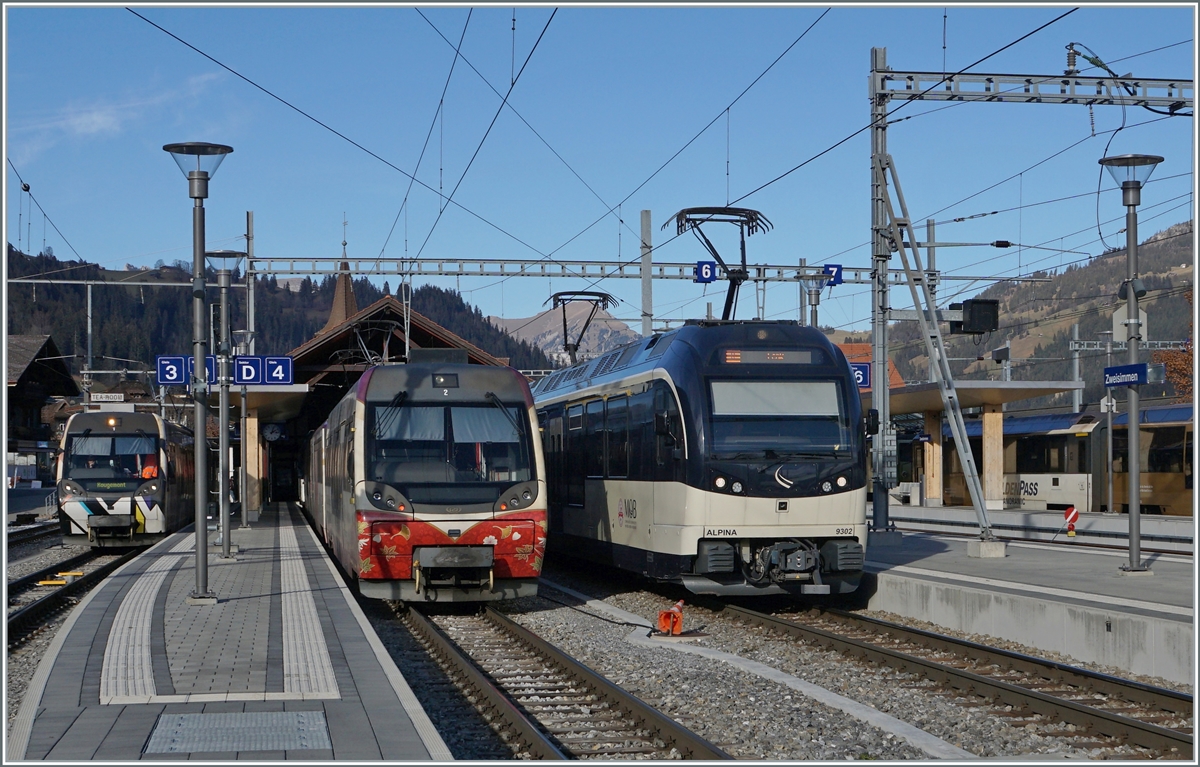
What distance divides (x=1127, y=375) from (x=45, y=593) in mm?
15214

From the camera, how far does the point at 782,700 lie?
980 cm

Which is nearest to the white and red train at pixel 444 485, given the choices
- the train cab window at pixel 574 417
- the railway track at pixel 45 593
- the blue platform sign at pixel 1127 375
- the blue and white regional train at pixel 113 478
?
the railway track at pixel 45 593

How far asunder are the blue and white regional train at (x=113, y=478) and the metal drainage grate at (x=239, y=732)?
65.1 ft

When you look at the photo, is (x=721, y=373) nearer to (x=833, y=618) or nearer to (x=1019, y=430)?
(x=833, y=618)

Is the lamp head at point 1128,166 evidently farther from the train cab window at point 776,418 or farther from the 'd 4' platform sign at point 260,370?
the 'd 4' platform sign at point 260,370

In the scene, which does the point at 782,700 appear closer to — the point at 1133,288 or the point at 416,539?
the point at 416,539

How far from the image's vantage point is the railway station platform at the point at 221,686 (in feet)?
23.6

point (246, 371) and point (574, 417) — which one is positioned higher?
point (246, 371)

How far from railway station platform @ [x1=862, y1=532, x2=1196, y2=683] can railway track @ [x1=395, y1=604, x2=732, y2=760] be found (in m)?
4.72

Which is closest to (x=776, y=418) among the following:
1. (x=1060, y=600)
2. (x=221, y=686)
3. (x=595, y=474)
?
(x=1060, y=600)

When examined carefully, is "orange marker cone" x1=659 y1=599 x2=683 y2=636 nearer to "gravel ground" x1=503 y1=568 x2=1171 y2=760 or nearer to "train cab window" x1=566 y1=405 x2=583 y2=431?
"gravel ground" x1=503 y1=568 x2=1171 y2=760

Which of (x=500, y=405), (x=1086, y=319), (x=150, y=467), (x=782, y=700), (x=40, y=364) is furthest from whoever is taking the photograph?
(x=1086, y=319)

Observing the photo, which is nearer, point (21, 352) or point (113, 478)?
point (113, 478)

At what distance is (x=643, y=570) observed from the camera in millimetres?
15781
